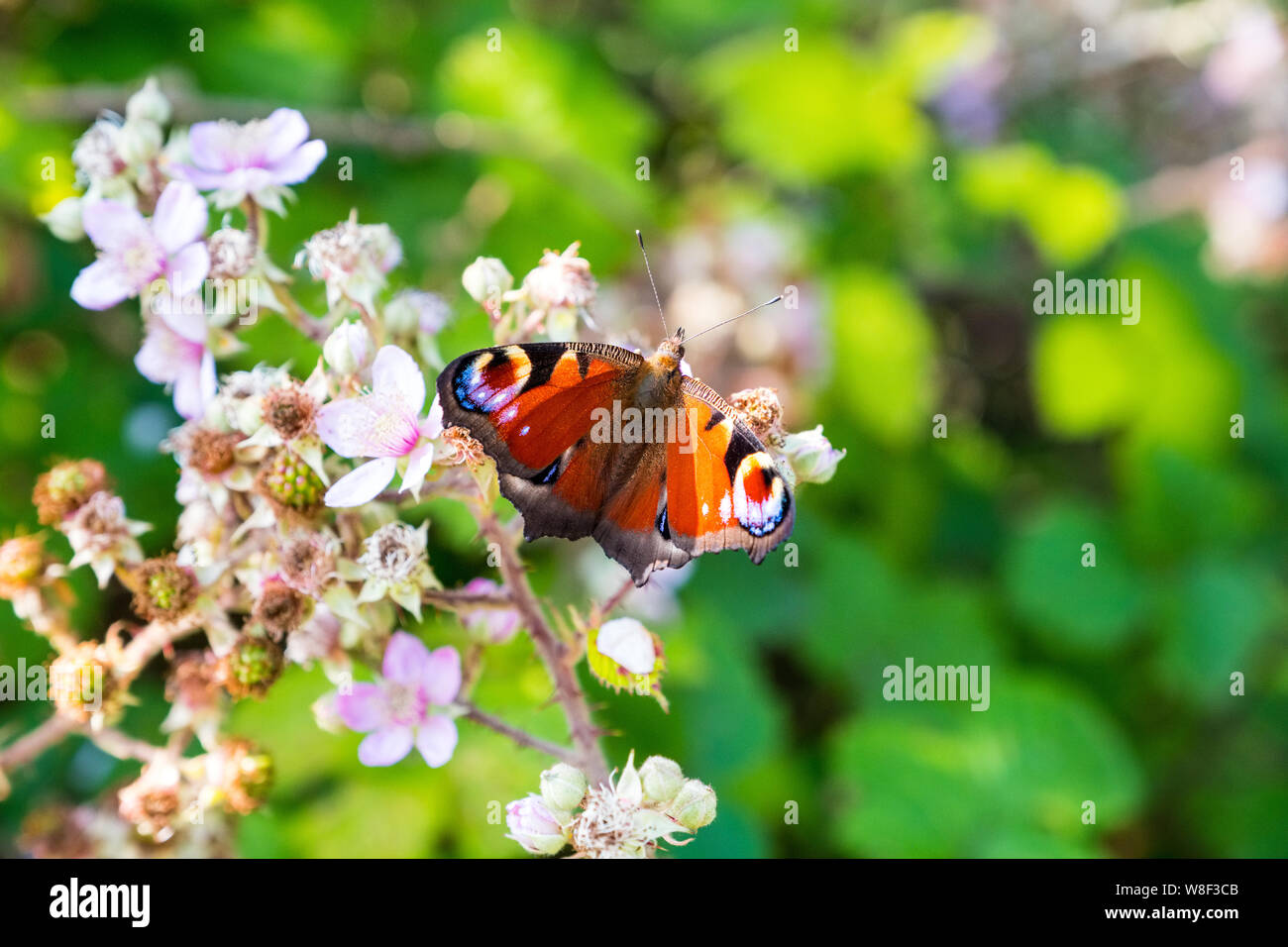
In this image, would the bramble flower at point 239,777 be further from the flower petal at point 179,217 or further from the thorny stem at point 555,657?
the flower petal at point 179,217

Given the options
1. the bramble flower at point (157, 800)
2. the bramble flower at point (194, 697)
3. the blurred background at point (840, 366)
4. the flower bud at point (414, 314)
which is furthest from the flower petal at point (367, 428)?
the blurred background at point (840, 366)

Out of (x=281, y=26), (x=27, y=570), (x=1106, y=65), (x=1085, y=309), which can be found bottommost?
(x=27, y=570)

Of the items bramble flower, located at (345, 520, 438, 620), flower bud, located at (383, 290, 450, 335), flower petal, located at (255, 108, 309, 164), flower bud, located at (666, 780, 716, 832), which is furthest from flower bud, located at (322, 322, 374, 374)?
flower bud, located at (666, 780, 716, 832)

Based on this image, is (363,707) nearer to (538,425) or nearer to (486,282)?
(538,425)
